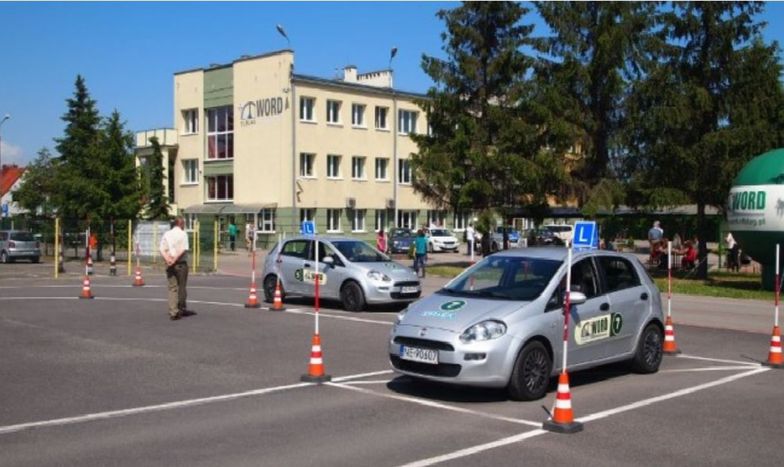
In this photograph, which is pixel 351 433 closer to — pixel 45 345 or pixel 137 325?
pixel 45 345

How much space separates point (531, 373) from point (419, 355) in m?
1.23

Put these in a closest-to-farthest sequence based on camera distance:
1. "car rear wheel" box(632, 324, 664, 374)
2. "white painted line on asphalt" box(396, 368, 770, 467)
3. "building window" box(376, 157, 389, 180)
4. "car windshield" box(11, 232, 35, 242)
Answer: "white painted line on asphalt" box(396, 368, 770, 467) < "car rear wheel" box(632, 324, 664, 374) < "car windshield" box(11, 232, 35, 242) < "building window" box(376, 157, 389, 180)

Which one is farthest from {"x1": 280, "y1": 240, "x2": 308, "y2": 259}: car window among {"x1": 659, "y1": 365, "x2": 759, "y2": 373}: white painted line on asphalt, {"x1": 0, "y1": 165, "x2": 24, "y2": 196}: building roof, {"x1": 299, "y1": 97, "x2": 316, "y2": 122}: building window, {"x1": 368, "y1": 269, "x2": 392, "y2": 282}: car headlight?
{"x1": 0, "y1": 165, "x2": 24, "y2": 196}: building roof

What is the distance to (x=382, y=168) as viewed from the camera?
56.8 metres

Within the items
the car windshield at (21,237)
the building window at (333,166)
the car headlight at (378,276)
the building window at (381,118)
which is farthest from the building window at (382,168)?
the car headlight at (378,276)

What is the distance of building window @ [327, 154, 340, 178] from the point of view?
5297cm

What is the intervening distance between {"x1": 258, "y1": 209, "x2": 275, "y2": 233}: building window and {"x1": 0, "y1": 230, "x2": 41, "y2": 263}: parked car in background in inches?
577

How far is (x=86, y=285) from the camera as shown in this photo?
2089cm

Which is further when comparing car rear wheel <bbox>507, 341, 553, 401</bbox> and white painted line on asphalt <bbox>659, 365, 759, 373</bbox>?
white painted line on asphalt <bbox>659, 365, 759, 373</bbox>

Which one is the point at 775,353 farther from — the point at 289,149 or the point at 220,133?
the point at 220,133

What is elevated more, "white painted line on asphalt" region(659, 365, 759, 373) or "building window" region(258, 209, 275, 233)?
"building window" region(258, 209, 275, 233)

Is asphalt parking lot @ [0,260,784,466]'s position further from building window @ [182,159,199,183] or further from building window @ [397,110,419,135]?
building window @ [182,159,199,183]

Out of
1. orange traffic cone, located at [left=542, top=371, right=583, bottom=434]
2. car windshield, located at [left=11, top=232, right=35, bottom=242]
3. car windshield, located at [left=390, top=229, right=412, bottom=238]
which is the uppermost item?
car windshield, located at [left=390, top=229, right=412, bottom=238]

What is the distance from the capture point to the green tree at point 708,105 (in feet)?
96.8
